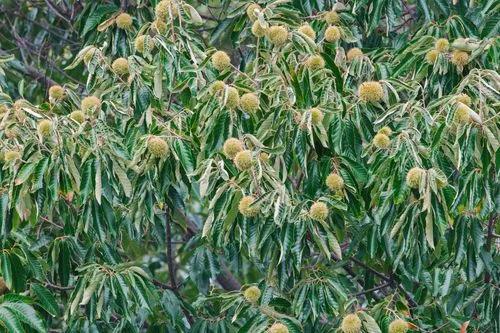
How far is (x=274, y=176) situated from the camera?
3.34 meters

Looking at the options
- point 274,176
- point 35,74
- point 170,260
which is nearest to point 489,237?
point 274,176

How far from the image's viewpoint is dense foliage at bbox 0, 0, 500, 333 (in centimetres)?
340

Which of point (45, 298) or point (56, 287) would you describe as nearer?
point (45, 298)

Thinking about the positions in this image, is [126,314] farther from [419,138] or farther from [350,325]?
[419,138]

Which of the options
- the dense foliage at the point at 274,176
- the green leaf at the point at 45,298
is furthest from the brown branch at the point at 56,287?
the green leaf at the point at 45,298

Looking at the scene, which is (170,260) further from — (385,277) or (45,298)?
(385,277)

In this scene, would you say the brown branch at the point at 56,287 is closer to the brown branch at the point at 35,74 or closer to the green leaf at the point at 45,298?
the green leaf at the point at 45,298

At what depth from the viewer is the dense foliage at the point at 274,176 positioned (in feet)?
11.2

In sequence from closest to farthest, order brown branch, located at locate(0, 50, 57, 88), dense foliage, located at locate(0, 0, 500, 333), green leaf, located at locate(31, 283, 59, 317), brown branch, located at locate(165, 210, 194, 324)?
dense foliage, located at locate(0, 0, 500, 333)
green leaf, located at locate(31, 283, 59, 317)
brown branch, located at locate(165, 210, 194, 324)
brown branch, located at locate(0, 50, 57, 88)

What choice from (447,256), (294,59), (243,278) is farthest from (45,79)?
(447,256)

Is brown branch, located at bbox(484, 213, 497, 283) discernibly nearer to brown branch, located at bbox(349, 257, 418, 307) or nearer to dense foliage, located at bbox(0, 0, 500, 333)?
dense foliage, located at bbox(0, 0, 500, 333)

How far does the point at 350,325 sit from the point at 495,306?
651 mm

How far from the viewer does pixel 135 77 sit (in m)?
3.79

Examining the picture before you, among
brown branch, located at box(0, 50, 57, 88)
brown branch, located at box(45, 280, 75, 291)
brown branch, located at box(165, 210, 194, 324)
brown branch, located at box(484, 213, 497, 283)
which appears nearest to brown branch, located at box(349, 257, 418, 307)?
brown branch, located at box(484, 213, 497, 283)
